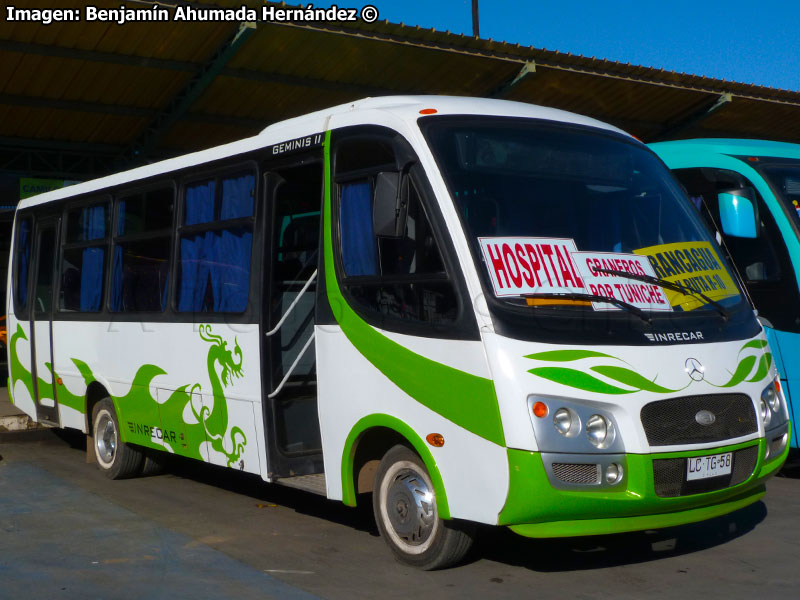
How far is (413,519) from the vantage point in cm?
598

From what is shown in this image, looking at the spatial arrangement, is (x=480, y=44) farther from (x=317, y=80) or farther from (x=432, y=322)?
(x=432, y=322)

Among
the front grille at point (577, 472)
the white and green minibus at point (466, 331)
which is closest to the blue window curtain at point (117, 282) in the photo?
the white and green minibus at point (466, 331)

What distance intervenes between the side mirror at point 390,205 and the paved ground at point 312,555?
6.34 ft

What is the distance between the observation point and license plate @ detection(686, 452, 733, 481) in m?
5.55

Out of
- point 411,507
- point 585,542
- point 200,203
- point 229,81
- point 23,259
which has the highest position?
point 229,81

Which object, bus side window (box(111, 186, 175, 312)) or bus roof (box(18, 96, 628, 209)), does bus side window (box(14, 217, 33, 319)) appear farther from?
bus roof (box(18, 96, 628, 209))

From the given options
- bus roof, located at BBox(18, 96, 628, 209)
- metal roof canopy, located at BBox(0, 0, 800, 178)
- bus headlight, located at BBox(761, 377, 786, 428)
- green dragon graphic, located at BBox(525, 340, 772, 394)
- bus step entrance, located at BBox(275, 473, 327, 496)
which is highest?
metal roof canopy, located at BBox(0, 0, 800, 178)

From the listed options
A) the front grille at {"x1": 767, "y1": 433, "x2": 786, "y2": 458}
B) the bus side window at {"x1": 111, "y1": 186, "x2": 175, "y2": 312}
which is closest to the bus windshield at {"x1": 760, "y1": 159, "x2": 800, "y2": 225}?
the front grille at {"x1": 767, "y1": 433, "x2": 786, "y2": 458}

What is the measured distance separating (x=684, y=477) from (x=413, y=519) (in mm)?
1510

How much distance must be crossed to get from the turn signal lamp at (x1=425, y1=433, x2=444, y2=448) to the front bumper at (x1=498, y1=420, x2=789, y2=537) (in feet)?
1.65

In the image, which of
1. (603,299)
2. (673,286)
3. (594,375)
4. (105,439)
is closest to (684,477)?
(594,375)

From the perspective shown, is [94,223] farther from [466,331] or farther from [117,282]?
[466,331]

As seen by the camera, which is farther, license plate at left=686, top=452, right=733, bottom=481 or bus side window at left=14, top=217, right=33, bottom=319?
bus side window at left=14, top=217, right=33, bottom=319

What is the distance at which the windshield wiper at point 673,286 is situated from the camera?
5.89 metres
